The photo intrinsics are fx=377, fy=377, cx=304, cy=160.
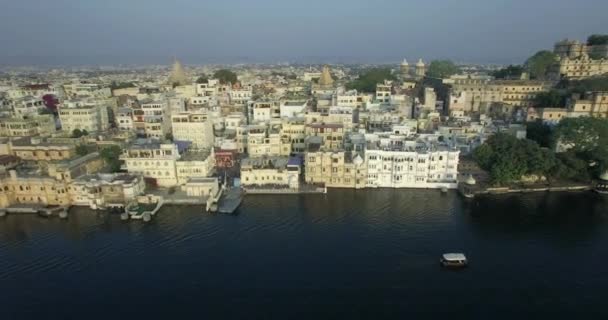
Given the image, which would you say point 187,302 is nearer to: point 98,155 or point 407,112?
point 98,155

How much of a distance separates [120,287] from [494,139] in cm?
4440

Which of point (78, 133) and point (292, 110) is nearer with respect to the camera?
point (78, 133)

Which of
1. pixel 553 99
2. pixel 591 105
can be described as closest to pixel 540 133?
pixel 591 105

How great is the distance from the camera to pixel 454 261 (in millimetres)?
30844

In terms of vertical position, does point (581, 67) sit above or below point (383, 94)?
above

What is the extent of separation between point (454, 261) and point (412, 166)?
1672 centimetres

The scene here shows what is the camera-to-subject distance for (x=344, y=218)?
129 ft

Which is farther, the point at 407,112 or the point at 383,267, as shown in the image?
the point at 407,112

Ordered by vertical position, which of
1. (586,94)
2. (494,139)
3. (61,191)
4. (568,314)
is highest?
(586,94)

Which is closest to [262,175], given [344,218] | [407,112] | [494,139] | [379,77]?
Answer: [344,218]

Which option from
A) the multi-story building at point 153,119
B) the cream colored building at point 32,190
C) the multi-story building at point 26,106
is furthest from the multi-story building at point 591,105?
the multi-story building at point 26,106

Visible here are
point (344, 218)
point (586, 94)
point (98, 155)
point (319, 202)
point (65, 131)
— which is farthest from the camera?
point (65, 131)

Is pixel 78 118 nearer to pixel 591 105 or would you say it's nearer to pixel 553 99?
pixel 553 99

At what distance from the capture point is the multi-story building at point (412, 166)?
45.3 m
